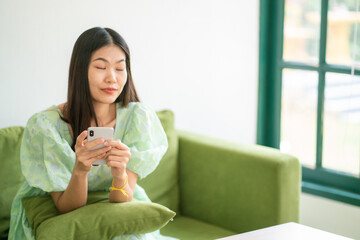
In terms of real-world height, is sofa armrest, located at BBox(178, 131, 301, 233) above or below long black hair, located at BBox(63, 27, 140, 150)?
below

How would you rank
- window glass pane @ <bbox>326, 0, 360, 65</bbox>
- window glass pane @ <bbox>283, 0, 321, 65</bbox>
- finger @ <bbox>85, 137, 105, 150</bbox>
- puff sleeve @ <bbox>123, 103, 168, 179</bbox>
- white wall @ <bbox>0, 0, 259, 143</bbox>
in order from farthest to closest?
window glass pane @ <bbox>283, 0, 321, 65</bbox> < window glass pane @ <bbox>326, 0, 360, 65</bbox> < white wall @ <bbox>0, 0, 259, 143</bbox> < puff sleeve @ <bbox>123, 103, 168, 179</bbox> < finger @ <bbox>85, 137, 105, 150</bbox>

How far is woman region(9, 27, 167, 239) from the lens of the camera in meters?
1.86

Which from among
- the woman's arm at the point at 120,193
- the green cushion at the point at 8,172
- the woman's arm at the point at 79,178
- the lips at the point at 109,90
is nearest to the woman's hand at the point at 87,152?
the woman's arm at the point at 79,178

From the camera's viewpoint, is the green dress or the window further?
the window

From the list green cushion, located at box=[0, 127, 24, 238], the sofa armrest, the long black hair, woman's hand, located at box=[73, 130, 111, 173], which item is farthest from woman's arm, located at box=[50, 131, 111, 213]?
the sofa armrest

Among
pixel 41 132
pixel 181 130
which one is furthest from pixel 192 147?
pixel 41 132

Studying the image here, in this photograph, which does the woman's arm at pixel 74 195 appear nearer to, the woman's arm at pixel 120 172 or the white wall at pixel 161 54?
the woman's arm at pixel 120 172

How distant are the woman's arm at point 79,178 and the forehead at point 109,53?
0.30 meters

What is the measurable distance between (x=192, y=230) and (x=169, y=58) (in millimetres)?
834

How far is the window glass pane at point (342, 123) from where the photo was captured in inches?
110

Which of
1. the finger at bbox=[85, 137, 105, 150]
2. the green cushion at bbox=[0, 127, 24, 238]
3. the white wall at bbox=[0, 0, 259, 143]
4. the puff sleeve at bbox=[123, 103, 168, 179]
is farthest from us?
the white wall at bbox=[0, 0, 259, 143]

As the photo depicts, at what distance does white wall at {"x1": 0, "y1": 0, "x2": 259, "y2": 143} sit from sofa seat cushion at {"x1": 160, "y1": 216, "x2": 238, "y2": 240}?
543mm

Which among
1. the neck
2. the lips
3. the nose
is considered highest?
the nose

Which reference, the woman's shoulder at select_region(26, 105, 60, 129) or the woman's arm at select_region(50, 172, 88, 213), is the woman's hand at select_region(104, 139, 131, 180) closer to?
the woman's arm at select_region(50, 172, 88, 213)
